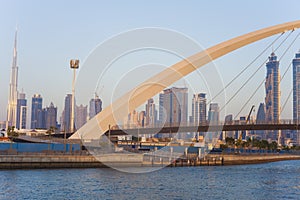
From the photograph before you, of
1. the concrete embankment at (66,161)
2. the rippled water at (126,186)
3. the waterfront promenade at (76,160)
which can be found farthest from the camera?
the waterfront promenade at (76,160)

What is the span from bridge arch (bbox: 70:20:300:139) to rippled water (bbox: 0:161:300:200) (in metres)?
8.01

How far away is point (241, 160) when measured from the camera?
59.4 meters

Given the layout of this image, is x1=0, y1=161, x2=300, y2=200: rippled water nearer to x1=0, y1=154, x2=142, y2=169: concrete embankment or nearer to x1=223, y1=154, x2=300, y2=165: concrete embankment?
x1=0, y1=154, x2=142, y2=169: concrete embankment

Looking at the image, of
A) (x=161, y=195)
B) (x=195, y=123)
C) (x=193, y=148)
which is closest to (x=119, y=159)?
(x=195, y=123)

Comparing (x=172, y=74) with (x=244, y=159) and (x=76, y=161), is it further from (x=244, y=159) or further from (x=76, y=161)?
(x=244, y=159)

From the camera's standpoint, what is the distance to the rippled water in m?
24.3

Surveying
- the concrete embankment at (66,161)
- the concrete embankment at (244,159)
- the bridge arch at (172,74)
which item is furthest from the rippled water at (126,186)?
the concrete embankment at (244,159)

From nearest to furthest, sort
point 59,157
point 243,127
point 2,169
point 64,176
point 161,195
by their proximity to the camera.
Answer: point 161,195, point 64,176, point 2,169, point 59,157, point 243,127

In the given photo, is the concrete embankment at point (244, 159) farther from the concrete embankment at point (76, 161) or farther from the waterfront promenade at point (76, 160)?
the concrete embankment at point (76, 161)

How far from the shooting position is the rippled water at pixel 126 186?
24266 millimetres

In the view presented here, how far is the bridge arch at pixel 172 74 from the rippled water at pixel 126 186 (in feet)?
26.3

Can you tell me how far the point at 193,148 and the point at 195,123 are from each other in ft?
109

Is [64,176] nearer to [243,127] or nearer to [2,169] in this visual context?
[2,169]

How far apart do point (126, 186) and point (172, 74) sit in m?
17.1
